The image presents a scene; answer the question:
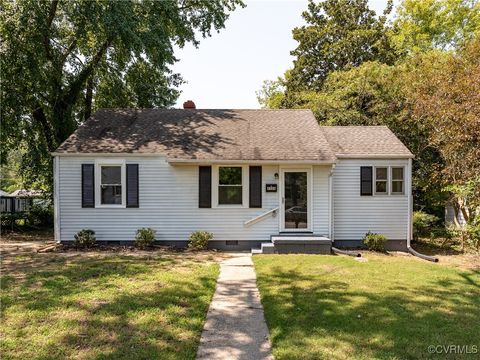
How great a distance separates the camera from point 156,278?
7148 mm

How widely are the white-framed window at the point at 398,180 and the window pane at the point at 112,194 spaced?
917 centimetres

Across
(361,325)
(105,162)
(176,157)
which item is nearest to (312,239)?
(176,157)

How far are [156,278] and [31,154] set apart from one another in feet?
37.2

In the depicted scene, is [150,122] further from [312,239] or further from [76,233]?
[312,239]

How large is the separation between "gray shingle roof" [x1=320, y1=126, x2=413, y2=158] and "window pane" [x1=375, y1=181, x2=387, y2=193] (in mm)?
960

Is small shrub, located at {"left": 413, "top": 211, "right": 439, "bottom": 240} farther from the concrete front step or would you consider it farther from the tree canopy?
the concrete front step

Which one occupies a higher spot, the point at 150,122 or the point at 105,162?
the point at 150,122

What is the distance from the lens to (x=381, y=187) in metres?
11.7

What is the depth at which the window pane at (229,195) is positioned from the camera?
444 inches

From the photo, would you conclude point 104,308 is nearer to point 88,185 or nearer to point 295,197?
point 88,185

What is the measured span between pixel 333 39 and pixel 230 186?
22.0m

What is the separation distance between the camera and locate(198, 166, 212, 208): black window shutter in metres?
11.2

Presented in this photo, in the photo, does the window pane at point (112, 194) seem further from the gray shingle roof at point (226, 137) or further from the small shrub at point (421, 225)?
the small shrub at point (421, 225)
